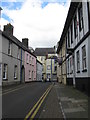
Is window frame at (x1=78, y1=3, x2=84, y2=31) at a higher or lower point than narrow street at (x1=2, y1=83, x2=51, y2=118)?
higher

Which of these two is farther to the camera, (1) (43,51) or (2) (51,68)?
(1) (43,51)

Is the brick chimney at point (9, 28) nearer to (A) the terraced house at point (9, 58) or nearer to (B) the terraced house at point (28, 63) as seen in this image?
(A) the terraced house at point (9, 58)

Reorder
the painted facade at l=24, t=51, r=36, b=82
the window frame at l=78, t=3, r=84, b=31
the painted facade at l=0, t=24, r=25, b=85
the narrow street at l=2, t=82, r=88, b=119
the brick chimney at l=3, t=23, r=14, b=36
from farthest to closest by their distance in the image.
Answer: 1. the painted facade at l=24, t=51, r=36, b=82
2. the brick chimney at l=3, t=23, r=14, b=36
3. the painted facade at l=0, t=24, r=25, b=85
4. the window frame at l=78, t=3, r=84, b=31
5. the narrow street at l=2, t=82, r=88, b=119

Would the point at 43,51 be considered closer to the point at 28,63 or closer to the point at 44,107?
the point at 28,63

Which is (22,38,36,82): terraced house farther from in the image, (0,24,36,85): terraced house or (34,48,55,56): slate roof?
(34,48,55,56): slate roof

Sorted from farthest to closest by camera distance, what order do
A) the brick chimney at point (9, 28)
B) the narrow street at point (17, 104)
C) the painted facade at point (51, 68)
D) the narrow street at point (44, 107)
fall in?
the painted facade at point (51, 68) < the brick chimney at point (9, 28) < the narrow street at point (17, 104) < the narrow street at point (44, 107)

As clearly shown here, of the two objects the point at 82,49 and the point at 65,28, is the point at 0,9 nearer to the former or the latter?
the point at 65,28

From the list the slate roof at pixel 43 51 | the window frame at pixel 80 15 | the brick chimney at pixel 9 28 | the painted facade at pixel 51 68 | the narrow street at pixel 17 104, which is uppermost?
the slate roof at pixel 43 51

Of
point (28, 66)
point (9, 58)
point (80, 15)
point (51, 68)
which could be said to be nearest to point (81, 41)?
point (80, 15)

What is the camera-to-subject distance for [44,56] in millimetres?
71125

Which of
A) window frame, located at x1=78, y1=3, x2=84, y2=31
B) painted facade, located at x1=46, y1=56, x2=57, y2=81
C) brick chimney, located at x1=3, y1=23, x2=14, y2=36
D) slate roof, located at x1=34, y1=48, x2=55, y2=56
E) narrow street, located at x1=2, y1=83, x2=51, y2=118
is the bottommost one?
narrow street, located at x1=2, y1=83, x2=51, y2=118

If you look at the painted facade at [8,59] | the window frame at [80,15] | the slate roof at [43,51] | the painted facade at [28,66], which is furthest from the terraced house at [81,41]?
the slate roof at [43,51]

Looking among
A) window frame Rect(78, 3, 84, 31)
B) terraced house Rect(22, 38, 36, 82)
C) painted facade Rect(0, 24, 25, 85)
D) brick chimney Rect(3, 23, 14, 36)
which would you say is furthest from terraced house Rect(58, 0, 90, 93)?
terraced house Rect(22, 38, 36, 82)

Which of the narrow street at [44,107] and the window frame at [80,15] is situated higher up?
the window frame at [80,15]
